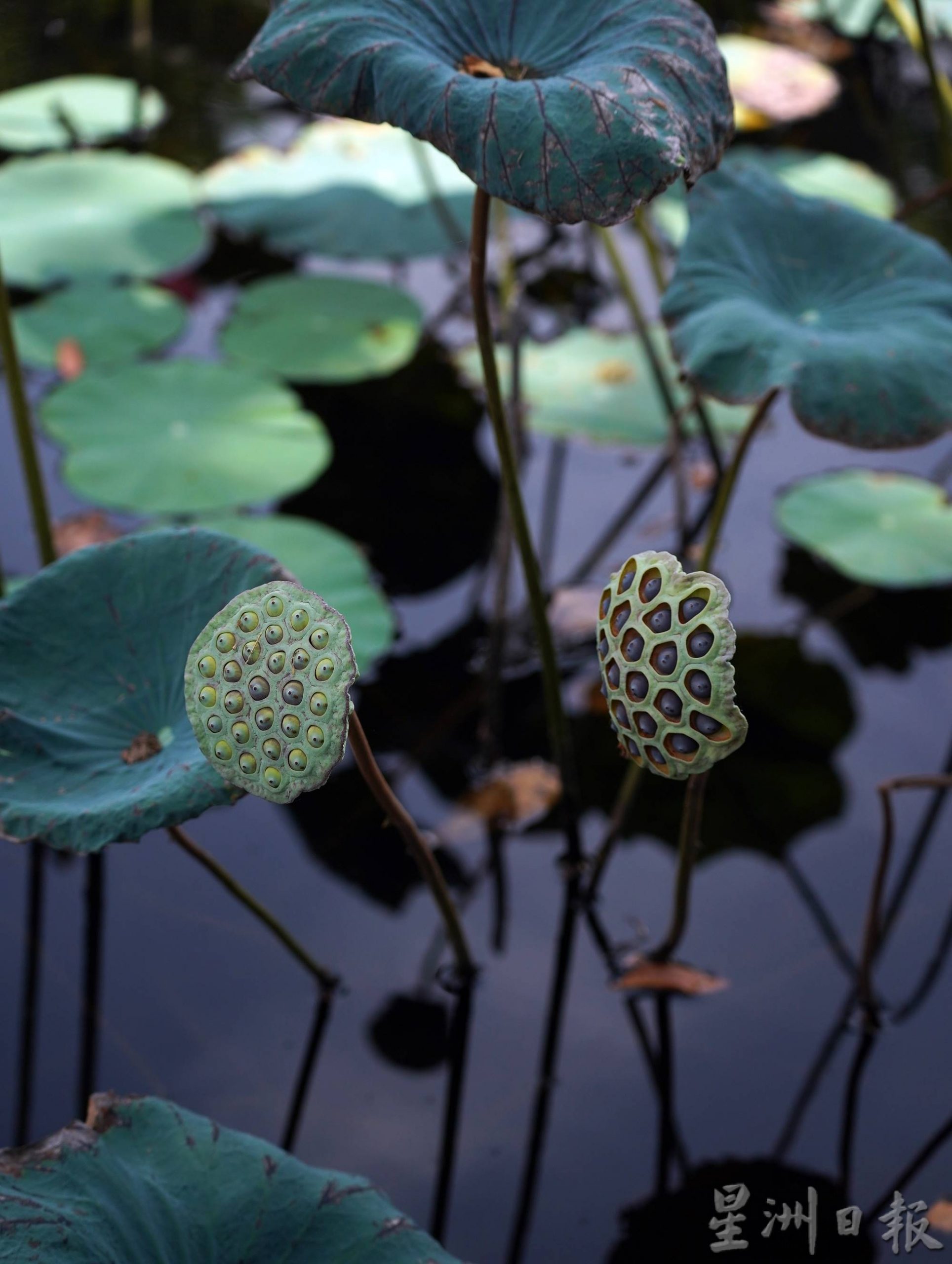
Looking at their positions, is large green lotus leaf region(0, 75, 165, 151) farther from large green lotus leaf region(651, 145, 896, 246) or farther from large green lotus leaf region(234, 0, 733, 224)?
large green lotus leaf region(234, 0, 733, 224)

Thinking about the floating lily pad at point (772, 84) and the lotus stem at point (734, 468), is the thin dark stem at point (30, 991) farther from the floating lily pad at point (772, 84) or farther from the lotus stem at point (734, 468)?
the floating lily pad at point (772, 84)

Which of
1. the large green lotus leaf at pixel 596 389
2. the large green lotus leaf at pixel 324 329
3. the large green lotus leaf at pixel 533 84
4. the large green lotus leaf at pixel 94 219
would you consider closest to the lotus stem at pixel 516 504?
the large green lotus leaf at pixel 533 84

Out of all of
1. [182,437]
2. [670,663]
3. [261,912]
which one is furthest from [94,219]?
[670,663]

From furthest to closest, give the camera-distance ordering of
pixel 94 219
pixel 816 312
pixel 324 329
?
pixel 94 219 < pixel 324 329 < pixel 816 312

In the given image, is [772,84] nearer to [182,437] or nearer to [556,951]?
[182,437]

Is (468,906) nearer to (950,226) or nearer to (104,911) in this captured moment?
(104,911)
